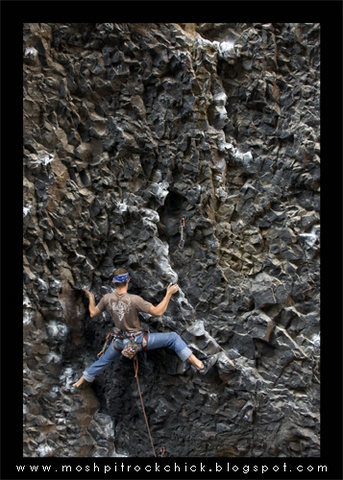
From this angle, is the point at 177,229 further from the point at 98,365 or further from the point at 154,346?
the point at 98,365

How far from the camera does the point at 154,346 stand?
13.4ft

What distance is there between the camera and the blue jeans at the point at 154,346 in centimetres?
403

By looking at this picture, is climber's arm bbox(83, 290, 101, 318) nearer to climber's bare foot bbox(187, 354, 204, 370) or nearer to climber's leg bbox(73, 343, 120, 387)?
climber's leg bbox(73, 343, 120, 387)

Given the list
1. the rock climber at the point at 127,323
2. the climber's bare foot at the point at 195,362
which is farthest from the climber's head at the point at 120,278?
the climber's bare foot at the point at 195,362

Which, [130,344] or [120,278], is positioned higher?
[120,278]

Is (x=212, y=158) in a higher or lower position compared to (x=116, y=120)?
lower

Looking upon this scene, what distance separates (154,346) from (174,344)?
0.21m

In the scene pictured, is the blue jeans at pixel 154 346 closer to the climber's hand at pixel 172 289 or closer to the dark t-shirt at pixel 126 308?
the dark t-shirt at pixel 126 308

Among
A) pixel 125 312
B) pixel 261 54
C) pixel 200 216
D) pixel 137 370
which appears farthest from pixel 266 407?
pixel 261 54

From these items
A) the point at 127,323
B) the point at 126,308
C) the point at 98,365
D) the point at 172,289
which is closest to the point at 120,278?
the point at 126,308

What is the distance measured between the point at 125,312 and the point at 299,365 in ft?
6.87

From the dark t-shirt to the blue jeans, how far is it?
0.15 meters

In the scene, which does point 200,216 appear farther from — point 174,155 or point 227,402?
point 227,402

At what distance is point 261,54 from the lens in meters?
4.57
